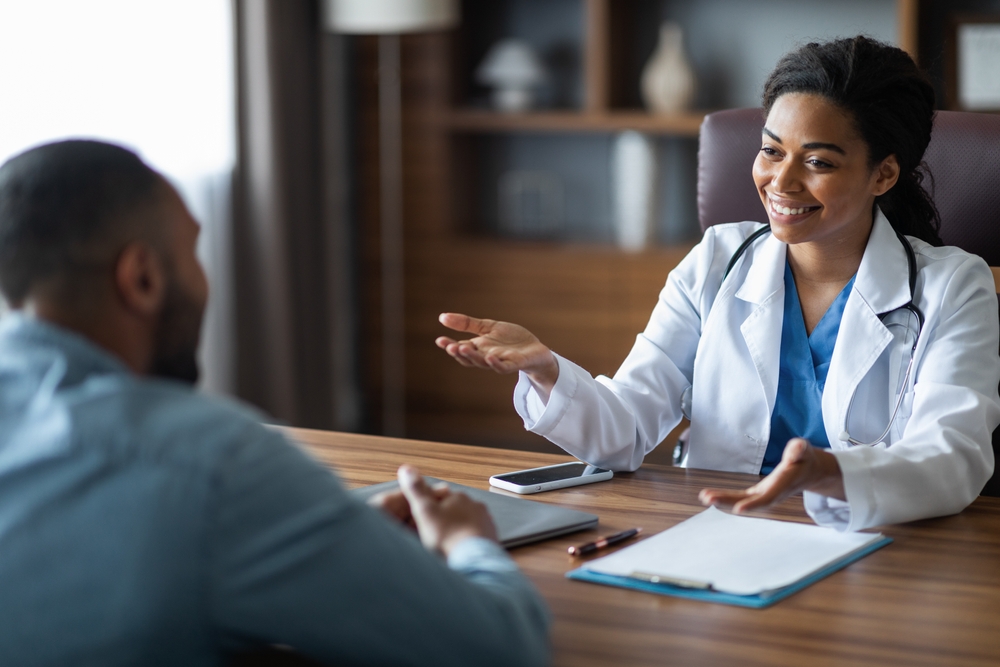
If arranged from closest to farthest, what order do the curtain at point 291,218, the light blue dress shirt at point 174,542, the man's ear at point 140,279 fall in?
the light blue dress shirt at point 174,542 < the man's ear at point 140,279 < the curtain at point 291,218

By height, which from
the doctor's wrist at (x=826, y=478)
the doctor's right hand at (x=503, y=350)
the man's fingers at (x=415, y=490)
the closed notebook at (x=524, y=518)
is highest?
the doctor's right hand at (x=503, y=350)

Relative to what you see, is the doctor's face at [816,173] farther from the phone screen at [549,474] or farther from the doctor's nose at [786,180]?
the phone screen at [549,474]

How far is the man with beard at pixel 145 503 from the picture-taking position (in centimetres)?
82

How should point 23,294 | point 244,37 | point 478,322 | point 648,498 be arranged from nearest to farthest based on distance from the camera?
1. point 23,294
2. point 648,498
3. point 478,322
4. point 244,37

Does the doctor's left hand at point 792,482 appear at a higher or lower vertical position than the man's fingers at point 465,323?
lower

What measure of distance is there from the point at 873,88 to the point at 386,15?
2.24 metres

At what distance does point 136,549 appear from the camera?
32.2 inches

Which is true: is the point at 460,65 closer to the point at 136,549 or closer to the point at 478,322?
the point at 478,322

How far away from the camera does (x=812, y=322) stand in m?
1.86

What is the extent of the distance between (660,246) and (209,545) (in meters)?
3.32

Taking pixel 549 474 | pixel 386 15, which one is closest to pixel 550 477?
pixel 549 474

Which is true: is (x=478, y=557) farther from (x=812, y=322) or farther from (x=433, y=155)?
(x=433, y=155)

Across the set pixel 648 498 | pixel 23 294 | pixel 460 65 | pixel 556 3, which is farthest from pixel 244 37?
pixel 23 294

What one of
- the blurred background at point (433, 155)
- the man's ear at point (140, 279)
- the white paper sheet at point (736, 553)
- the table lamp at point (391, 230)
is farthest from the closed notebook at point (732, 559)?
the table lamp at point (391, 230)
